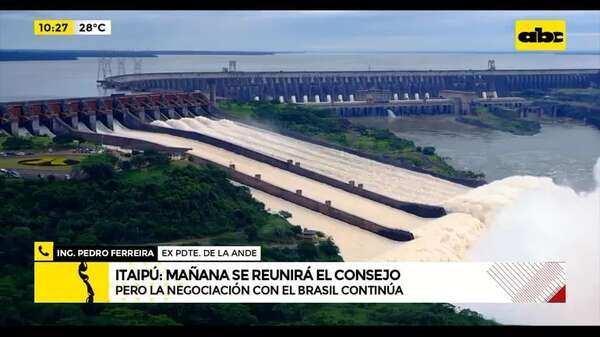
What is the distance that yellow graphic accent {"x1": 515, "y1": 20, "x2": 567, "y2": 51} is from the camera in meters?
6.05

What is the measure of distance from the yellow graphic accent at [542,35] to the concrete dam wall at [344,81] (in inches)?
553

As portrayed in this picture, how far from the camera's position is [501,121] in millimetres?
20406

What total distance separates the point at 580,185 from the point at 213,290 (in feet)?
28.4

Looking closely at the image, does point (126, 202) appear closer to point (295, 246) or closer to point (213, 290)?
point (295, 246)

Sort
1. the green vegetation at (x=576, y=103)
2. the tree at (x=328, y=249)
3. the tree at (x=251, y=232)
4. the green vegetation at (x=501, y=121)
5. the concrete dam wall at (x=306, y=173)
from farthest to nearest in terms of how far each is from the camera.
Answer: the green vegetation at (x=501, y=121), the green vegetation at (x=576, y=103), the concrete dam wall at (x=306, y=173), the tree at (x=328, y=249), the tree at (x=251, y=232)

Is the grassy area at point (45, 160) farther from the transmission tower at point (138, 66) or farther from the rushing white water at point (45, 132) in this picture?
the transmission tower at point (138, 66)

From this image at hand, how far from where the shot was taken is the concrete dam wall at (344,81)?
20656mm

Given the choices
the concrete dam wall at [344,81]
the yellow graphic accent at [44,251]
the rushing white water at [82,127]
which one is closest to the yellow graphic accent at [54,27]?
the yellow graphic accent at [44,251]

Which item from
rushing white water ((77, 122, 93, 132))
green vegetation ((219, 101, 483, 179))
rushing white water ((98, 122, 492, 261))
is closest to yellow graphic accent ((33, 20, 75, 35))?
rushing white water ((98, 122, 492, 261))

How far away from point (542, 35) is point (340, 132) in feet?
38.0

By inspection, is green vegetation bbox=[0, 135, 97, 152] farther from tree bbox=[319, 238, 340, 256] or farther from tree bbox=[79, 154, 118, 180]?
tree bbox=[319, 238, 340, 256]

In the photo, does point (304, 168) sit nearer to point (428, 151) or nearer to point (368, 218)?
point (368, 218)

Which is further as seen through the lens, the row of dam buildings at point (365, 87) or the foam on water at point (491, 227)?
the row of dam buildings at point (365, 87)

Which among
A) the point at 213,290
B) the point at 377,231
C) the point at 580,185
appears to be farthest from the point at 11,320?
Answer: the point at 580,185
